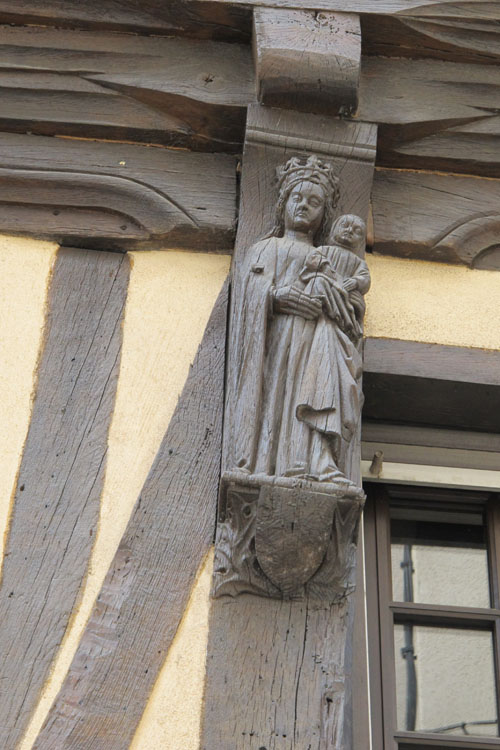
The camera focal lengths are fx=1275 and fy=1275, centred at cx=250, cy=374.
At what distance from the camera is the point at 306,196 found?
3.42 metres

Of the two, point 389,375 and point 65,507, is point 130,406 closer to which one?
point 65,507

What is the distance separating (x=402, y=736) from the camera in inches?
124

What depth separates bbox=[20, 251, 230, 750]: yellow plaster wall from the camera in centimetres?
295

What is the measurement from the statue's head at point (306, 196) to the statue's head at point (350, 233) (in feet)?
0.16

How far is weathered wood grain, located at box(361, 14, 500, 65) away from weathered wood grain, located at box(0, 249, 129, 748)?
1.00 metres

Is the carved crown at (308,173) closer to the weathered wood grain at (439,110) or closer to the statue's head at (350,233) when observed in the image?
the statue's head at (350,233)

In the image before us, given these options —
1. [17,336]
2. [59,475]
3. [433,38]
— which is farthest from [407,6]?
[59,475]

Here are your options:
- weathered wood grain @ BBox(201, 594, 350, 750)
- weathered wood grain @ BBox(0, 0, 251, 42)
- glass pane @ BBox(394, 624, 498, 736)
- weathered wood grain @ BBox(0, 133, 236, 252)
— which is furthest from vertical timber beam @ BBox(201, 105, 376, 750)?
weathered wood grain @ BBox(0, 0, 251, 42)

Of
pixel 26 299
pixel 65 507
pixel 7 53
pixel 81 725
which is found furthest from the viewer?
pixel 7 53

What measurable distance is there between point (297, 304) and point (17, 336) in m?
0.77

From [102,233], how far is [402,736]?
5.15ft

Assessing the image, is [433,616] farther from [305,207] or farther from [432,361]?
[305,207]

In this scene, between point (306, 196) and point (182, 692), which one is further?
point (306, 196)

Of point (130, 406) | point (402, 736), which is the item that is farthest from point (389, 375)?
point (402, 736)
